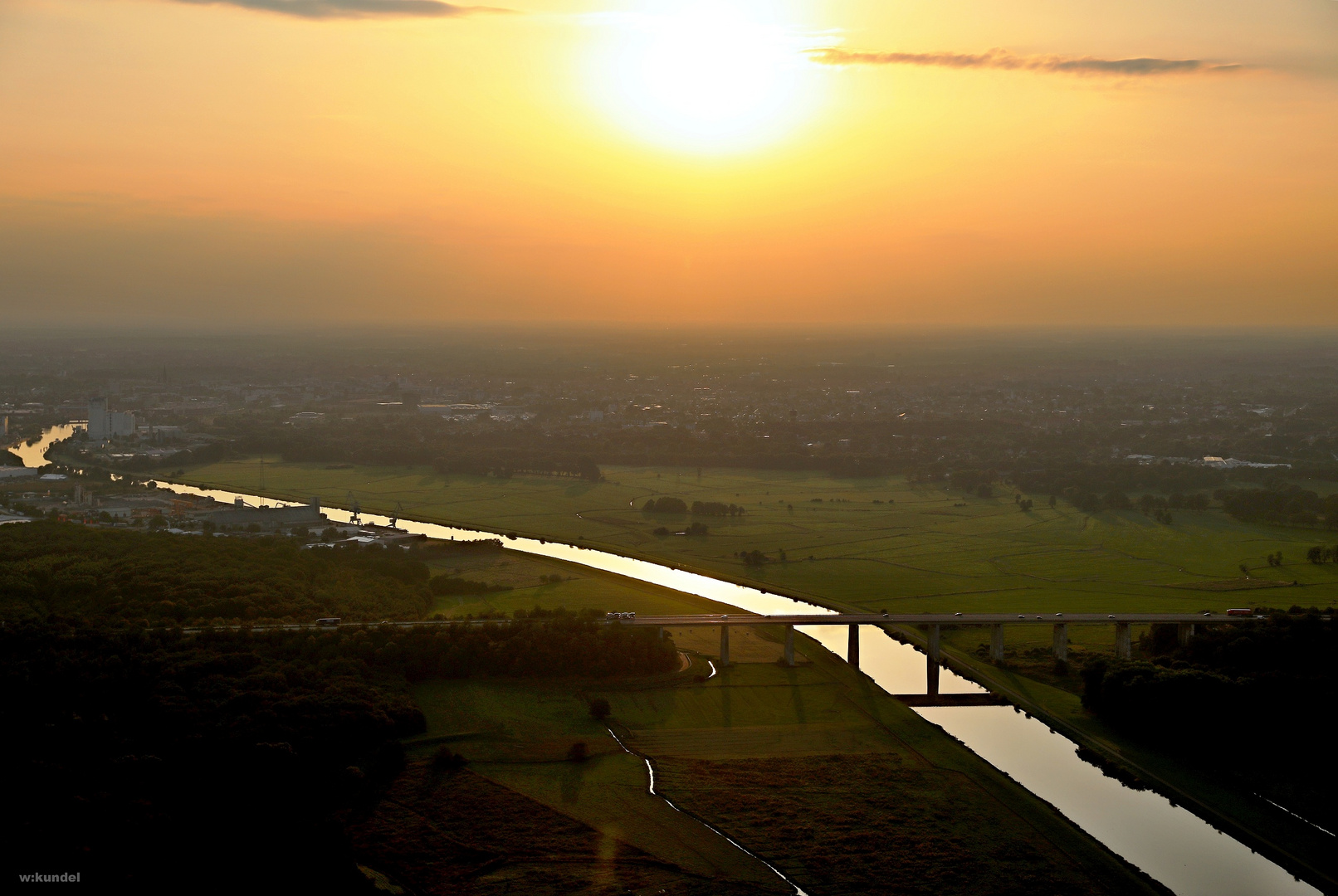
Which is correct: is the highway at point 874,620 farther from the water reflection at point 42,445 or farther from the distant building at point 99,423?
the distant building at point 99,423

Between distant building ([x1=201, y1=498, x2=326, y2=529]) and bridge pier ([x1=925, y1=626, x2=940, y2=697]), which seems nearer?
bridge pier ([x1=925, y1=626, x2=940, y2=697])

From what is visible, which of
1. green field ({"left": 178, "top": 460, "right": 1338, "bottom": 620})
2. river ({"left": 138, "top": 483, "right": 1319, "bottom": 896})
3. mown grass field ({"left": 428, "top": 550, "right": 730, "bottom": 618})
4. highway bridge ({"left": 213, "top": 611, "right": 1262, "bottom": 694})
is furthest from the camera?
green field ({"left": 178, "top": 460, "right": 1338, "bottom": 620})

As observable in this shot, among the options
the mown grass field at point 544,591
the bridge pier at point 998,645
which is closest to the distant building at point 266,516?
the mown grass field at point 544,591

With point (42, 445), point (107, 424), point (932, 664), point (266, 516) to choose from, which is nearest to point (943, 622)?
point (932, 664)

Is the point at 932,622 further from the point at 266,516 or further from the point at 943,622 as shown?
the point at 266,516

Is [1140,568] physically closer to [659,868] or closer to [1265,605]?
[1265,605]

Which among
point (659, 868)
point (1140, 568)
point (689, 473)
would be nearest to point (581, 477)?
point (689, 473)

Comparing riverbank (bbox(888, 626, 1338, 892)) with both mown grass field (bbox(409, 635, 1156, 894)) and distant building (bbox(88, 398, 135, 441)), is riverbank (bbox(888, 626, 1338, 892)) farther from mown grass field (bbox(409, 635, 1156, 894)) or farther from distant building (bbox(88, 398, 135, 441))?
distant building (bbox(88, 398, 135, 441))

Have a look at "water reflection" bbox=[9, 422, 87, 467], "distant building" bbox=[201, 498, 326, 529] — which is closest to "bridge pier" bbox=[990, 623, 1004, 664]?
"distant building" bbox=[201, 498, 326, 529]
